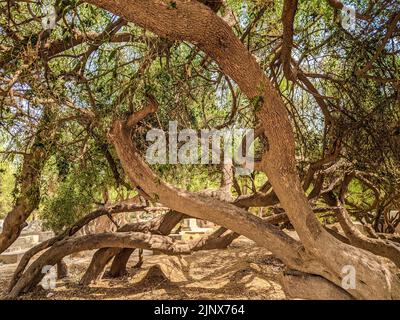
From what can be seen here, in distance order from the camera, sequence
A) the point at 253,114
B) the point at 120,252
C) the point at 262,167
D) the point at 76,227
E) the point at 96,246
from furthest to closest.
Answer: the point at 120,252 → the point at 76,227 → the point at 96,246 → the point at 253,114 → the point at 262,167

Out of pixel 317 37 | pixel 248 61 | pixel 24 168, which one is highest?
pixel 317 37

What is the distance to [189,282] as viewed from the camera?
7.68m

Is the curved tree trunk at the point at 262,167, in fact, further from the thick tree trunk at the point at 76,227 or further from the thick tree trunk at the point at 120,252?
the thick tree trunk at the point at 76,227

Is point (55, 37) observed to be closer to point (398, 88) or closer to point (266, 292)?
point (398, 88)

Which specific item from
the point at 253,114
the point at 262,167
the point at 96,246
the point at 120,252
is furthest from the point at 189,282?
the point at 262,167

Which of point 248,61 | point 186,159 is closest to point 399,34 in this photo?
point 248,61

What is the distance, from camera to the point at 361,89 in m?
5.43

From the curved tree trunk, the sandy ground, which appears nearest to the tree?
the curved tree trunk

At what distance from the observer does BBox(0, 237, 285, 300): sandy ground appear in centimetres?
671

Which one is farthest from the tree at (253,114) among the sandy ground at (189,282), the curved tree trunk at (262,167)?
the sandy ground at (189,282)

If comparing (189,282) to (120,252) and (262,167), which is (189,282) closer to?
(120,252)

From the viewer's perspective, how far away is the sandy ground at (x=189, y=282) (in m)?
6.71

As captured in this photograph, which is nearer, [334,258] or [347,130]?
[334,258]
